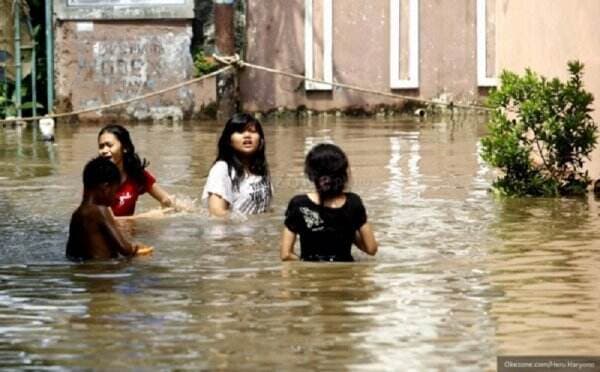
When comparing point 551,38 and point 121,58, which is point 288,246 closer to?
point 551,38

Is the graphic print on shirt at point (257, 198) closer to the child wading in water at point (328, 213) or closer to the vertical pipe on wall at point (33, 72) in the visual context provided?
the child wading in water at point (328, 213)

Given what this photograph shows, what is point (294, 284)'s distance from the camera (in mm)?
8852

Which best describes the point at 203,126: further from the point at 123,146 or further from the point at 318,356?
the point at 318,356

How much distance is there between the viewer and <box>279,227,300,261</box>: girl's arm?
9.34 m

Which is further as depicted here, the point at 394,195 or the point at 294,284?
the point at 394,195

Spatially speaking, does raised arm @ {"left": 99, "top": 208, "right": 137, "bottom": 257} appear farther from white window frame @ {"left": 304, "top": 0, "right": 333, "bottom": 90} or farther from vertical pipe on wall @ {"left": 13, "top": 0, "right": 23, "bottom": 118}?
white window frame @ {"left": 304, "top": 0, "right": 333, "bottom": 90}

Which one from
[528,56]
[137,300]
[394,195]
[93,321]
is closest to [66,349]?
[93,321]

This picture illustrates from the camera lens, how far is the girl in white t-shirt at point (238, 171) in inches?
452

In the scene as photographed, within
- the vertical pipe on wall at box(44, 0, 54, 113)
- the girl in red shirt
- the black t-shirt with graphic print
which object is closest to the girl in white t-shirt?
the girl in red shirt

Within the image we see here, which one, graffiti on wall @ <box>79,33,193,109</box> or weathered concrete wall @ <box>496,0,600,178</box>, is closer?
weathered concrete wall @ <box>496,0,600,178</box>

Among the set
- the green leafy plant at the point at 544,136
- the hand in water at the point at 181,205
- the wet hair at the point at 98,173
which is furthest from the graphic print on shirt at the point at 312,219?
the green leafy plant at the point at 544,136

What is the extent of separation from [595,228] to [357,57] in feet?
37.9

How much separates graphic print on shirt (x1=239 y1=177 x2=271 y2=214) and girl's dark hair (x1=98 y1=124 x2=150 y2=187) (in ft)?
2.26

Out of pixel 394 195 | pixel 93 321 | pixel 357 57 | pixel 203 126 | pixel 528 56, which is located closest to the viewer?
pixel 93 321
